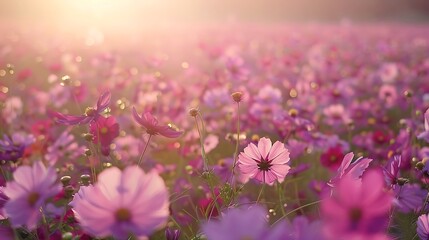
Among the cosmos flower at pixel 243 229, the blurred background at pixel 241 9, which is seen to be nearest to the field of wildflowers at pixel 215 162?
the cosmos flower at pixel 243 229

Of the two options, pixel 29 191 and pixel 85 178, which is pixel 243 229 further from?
pixel 85 178

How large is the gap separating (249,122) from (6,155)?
4.24 ft

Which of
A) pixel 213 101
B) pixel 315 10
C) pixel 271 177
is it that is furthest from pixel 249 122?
pixel 315 10

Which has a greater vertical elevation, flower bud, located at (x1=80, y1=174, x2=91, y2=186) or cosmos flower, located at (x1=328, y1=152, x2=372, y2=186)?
cosmos flower, located at (x1=328, y1=152, x2=372, y2=186)

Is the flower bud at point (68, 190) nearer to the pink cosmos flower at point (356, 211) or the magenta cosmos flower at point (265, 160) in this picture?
the magenta cosmos flower at point (265, 160)

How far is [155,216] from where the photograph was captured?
26.9 inches

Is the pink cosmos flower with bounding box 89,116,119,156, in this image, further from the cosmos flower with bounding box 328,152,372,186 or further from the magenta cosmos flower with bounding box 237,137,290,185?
the cosmos flower with bounding box 328,152,372,186

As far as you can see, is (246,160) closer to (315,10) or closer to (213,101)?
(213,101)

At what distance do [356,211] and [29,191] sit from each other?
51 centimetres

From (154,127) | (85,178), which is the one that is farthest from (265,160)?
(85,178)

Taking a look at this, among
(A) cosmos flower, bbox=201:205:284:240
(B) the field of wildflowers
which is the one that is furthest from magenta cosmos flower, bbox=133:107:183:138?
(A) cosmos flower, bbox=201:205:284:240

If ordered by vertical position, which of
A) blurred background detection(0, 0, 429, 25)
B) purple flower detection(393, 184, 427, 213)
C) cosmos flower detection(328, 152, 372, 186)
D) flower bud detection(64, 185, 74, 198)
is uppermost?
blurred background detection(0, 0, 429, 25)

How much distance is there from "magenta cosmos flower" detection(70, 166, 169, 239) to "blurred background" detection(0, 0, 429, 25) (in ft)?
88.0

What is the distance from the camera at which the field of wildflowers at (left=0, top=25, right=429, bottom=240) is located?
690mm
